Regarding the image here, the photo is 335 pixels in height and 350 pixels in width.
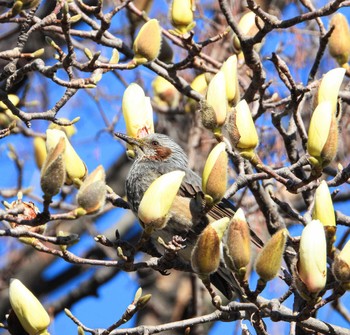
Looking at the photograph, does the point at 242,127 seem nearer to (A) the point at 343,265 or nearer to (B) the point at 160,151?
(A) the point at 343,265

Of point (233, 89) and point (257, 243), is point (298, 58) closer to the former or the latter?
point (257, 243)

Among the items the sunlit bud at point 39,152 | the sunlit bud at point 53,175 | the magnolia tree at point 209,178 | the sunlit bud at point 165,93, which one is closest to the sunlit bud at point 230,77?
the magnolia tree at point 209,178

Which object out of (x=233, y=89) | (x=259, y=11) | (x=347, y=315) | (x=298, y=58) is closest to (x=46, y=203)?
(x=233, y=89)

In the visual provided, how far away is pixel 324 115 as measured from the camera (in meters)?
3.20

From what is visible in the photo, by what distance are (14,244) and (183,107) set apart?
2.32 m

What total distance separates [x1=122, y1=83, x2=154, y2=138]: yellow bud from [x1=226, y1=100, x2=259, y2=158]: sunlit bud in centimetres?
60

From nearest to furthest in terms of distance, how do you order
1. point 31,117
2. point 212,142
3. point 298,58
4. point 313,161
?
1. point 313,161
2. point 31,117
3. point 212,142
4. point 298,58

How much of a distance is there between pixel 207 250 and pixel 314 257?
0.39 m

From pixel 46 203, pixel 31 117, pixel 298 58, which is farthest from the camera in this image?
pixel 298 58

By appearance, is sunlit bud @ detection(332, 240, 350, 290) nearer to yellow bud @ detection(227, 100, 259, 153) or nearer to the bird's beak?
yellow bud @ detection(227, 100, 259, 153)

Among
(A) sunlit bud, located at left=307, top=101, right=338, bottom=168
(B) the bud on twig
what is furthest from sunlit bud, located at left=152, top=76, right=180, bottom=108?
(B) the bud on twig

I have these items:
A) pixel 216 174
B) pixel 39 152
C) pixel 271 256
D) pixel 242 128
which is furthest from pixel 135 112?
pixel 39 152

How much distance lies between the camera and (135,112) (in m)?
3.98

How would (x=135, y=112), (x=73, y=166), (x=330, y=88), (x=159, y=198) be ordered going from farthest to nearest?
(x=135, y=112) → (x=73, y=166) → (x=330, y=88) → (x=159, y=198)
